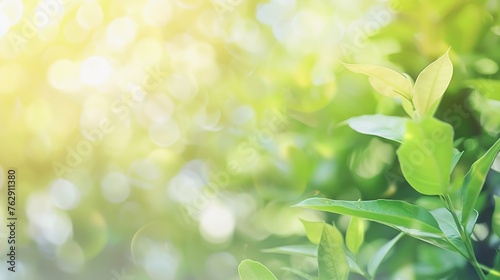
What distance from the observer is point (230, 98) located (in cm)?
61

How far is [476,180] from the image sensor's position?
241mm

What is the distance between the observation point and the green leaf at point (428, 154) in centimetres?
21

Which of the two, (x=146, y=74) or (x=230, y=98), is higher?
(x=146, y=74)

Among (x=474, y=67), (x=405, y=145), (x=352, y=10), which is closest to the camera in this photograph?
(x=405, y=145)

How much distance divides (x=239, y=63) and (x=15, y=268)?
47 cm

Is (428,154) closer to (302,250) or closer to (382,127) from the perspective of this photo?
(382,127)

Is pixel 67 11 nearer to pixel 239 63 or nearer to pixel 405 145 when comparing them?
pixel 239 63

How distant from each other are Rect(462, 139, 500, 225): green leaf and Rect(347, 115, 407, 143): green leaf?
40 millimetres

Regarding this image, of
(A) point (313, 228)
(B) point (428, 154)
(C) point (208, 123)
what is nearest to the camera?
(B) point (428, 154)

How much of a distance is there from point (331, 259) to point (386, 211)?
4 cm

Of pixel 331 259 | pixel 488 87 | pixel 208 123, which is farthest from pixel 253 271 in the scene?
pixel 208 123

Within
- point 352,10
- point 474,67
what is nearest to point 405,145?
point 474,67

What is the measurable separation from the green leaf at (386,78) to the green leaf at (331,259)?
0.09 meters

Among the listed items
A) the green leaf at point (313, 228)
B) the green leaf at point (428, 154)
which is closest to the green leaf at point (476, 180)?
the green leaf at point (428, 154)
